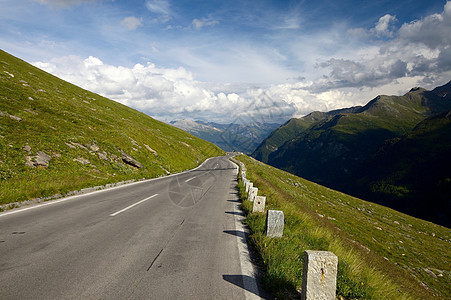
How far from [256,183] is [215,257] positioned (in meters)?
14.1

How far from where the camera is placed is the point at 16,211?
8.85m

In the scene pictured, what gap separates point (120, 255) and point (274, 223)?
4314 mm

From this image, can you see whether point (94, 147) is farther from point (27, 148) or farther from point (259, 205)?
point (259, 205)

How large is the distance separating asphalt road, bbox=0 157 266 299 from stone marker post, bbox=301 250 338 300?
1.14m

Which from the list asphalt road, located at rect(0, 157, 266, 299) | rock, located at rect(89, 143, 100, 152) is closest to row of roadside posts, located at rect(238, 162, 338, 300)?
asphalt road, located at rect(0, 157, 266, 299)

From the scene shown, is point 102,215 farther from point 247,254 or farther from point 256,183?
point 256,183

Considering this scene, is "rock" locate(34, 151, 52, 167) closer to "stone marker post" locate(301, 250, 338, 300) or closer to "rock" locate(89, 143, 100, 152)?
"rock" locate(89, 143, 100, 152)

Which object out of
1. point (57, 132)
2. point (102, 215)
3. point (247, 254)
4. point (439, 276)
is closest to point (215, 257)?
point (247, 254)

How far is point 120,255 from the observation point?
554 cm

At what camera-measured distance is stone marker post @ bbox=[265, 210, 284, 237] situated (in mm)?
6684

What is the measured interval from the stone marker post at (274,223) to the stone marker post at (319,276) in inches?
119

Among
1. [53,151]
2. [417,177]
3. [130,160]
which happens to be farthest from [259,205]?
[417,177]

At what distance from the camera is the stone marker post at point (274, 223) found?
Answer: 6.68 meters

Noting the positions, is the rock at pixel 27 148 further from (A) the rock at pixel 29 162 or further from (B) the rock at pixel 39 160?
(A) the rock at pixel 29 162
